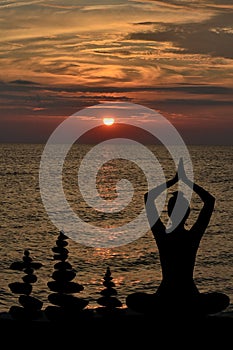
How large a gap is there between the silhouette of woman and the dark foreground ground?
17 centimetres

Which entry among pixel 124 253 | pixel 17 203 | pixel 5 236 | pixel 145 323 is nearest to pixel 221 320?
pixel 145 323

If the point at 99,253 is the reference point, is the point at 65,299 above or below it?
below

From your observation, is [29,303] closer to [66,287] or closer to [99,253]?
[66,287]

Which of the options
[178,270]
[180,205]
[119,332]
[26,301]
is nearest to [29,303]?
[26,301]

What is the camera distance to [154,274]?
40781 millimetres

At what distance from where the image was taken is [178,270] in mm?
10031

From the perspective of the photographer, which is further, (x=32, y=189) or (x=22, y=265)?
(x=32, y=189)

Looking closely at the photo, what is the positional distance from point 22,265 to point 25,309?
75 centimetres

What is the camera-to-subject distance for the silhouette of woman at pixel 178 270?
380 inches

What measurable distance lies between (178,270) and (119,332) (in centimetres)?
139

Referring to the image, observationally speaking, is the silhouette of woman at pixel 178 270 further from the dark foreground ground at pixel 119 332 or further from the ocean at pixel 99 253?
the ocean at pixel 99 253

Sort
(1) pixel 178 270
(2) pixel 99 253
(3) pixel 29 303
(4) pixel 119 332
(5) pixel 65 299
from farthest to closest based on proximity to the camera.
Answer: (2) pixel 99 253, (1) pixel 178 270, (4) pixel 119 332, (3) pixel 29 303, (5) pixel 65 299

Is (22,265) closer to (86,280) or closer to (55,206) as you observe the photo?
(86,280)

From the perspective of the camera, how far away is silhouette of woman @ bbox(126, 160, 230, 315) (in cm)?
966
